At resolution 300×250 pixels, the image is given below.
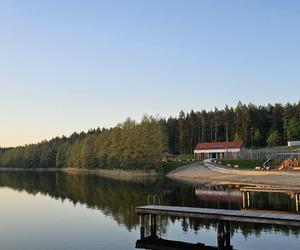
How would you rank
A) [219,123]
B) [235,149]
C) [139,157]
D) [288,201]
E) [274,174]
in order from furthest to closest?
[219,123], [235,149], [139,157], [274,174], [288,201]

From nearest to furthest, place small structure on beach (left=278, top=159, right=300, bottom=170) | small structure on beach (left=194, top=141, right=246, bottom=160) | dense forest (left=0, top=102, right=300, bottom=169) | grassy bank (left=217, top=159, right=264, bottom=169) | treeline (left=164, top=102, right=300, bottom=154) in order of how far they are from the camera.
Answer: small structure on beach (left=278, top=159, right=300, bottom=170)
grassy bank (left=217, top=159, right=264, bottom=169)
dense forest (left=0, top=102, right=300, bottom=169)
small structure on beach (left=194, top=141, right=246, bottom=160)
treeline (left=164, top=102, right=300, bottom=154)

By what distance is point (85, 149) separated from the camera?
166 m

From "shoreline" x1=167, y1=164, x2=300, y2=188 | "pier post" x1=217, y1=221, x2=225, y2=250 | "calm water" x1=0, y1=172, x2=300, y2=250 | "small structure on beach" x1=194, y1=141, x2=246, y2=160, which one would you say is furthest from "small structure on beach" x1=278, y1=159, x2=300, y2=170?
"pier post" x1=217, y1=221, x2=225, y2=250

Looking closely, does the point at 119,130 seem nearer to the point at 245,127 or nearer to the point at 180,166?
the point at 180,166

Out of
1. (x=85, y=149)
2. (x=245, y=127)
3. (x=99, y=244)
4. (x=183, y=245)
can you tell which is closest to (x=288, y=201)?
(x=183, y=245)

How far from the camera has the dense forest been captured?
417 ft

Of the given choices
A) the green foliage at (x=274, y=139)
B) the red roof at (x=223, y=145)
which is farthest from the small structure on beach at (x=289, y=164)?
the green foliage at (x=274, y=139)

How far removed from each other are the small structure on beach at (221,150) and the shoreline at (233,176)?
68.0ft

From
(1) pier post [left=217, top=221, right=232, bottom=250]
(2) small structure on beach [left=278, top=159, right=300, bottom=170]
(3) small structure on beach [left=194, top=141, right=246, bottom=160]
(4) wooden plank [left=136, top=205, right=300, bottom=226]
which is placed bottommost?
(1) pier post [left=217, top=221, right=232, bottom=250]

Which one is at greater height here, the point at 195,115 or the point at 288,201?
the point at 195,115

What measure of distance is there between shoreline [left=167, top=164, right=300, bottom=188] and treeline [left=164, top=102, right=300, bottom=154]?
142 feet

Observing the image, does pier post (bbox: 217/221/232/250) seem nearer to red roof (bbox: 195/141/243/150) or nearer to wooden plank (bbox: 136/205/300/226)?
wooden plank (bbox: 136/205/300/226)

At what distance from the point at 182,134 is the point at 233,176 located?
3313 inches

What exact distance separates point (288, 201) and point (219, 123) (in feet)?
410
